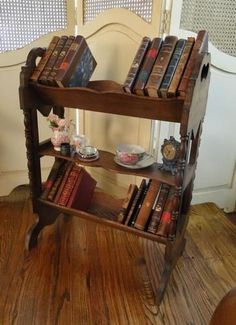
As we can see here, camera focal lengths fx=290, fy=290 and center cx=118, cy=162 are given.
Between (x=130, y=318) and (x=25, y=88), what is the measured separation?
3.43 ft

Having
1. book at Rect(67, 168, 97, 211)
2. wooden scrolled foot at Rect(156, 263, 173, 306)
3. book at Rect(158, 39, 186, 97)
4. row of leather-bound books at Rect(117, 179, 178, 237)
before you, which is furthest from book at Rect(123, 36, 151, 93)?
wooden scrolled foot at Rect(156, 263, 173, 306)

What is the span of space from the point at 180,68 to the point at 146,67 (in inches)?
5.0

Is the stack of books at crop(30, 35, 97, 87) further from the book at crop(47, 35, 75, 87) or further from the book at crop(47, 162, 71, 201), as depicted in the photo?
the book at crop(47, 162, 71, 201)

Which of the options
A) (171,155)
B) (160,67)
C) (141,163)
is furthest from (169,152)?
(160,67)

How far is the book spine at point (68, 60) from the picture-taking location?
1.19 metres

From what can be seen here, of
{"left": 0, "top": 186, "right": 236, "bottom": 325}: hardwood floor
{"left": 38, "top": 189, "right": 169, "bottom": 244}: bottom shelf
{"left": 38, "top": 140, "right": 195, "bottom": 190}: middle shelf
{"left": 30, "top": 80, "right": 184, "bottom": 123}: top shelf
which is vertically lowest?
{"left": 0, "top": 186, "right": 236, "bottom": 325}: hardwood floor

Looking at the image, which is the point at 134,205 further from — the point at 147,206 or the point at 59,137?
the point at 59,137

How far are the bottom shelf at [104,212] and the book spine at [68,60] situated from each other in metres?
0.62

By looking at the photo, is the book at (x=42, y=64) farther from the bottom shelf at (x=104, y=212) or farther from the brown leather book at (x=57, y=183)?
the bottom shelf at (x=104, y=212)

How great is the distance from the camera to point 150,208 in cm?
133

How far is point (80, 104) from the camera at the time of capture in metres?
1.24

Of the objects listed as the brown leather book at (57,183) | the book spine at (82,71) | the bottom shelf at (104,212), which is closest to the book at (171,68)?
the book spine at (82,71)

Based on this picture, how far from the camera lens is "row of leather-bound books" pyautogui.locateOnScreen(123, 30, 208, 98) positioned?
3.39 feet

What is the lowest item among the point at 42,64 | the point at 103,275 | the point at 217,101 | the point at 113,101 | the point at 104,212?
the point at 103,275
